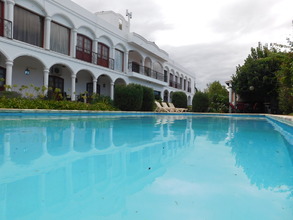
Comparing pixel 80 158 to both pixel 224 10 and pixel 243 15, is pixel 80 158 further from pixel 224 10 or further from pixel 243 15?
pixel 243 15

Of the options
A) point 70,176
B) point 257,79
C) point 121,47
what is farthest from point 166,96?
point 70,176

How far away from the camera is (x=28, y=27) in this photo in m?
12.1

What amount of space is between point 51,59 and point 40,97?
9.52 feet

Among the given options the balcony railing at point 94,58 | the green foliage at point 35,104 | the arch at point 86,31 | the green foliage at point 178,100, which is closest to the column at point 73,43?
the arch at point 86,31

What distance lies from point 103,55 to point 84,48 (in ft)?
6.64

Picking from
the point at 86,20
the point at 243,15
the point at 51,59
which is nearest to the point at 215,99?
the point at 243,15

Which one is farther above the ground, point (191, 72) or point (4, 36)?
point (191, 72)

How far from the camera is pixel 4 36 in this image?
10.6 meters

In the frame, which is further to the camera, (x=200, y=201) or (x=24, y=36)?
(x=24, y=36)

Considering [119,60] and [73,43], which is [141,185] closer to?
[73,43]

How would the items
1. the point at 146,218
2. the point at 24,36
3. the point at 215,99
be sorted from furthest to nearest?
1. the point at 215,99
2. the point at 24,36
3. the point at 146,218

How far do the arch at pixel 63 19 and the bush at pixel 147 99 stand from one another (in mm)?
6765

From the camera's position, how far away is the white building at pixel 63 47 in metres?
11.3

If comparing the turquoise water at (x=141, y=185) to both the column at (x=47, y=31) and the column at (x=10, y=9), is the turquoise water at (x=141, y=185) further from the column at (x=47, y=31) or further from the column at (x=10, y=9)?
the column at (x=47, y=31)
